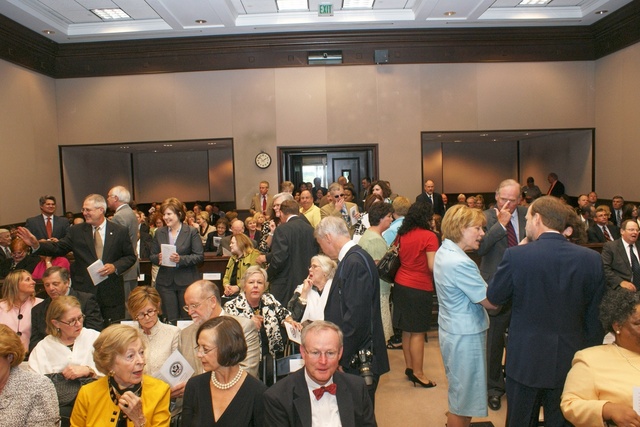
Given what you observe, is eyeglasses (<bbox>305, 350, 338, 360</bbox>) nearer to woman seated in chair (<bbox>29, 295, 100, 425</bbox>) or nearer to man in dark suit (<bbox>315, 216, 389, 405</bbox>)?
man in dark suit (<bbox>315, 216, 389, 405</bbox>)

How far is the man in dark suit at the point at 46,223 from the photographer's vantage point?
24.4 ft

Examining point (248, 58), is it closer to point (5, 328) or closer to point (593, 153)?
point (593, 153)

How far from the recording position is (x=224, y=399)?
2357mm

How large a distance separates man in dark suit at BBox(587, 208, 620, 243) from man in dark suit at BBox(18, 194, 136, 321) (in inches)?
265

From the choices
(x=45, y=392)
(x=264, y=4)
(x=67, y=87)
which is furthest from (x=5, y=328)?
(x=67, y=87)

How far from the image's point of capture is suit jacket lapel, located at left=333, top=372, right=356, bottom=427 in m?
2.22

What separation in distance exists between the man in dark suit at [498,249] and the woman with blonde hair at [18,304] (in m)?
3.63

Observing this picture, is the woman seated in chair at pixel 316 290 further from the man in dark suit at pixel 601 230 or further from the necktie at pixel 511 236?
the man in dark suit at pixel 601 230

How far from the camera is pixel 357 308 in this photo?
2.85 meters

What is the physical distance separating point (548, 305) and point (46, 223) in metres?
7.34

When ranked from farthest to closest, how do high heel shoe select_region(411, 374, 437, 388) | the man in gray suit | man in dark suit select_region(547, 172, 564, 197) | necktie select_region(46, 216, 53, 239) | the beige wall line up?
man in dark suit select_region(547, 172, 564, 197) < the beige wall < necktie select_region(46, 216, 53, 239) < the man in gray suit < high heel shoe select_region(411, 374, 437, 388)

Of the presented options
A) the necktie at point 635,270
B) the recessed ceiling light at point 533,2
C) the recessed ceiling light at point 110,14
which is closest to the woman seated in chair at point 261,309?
the necktie at point 635,270

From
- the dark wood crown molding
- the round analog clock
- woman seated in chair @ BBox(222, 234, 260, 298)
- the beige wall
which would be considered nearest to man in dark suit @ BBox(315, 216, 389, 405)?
woman seated in chair @ BBox(222, 234, 260, 298)

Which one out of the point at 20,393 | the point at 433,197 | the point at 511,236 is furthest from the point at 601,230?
the point at 20,393
